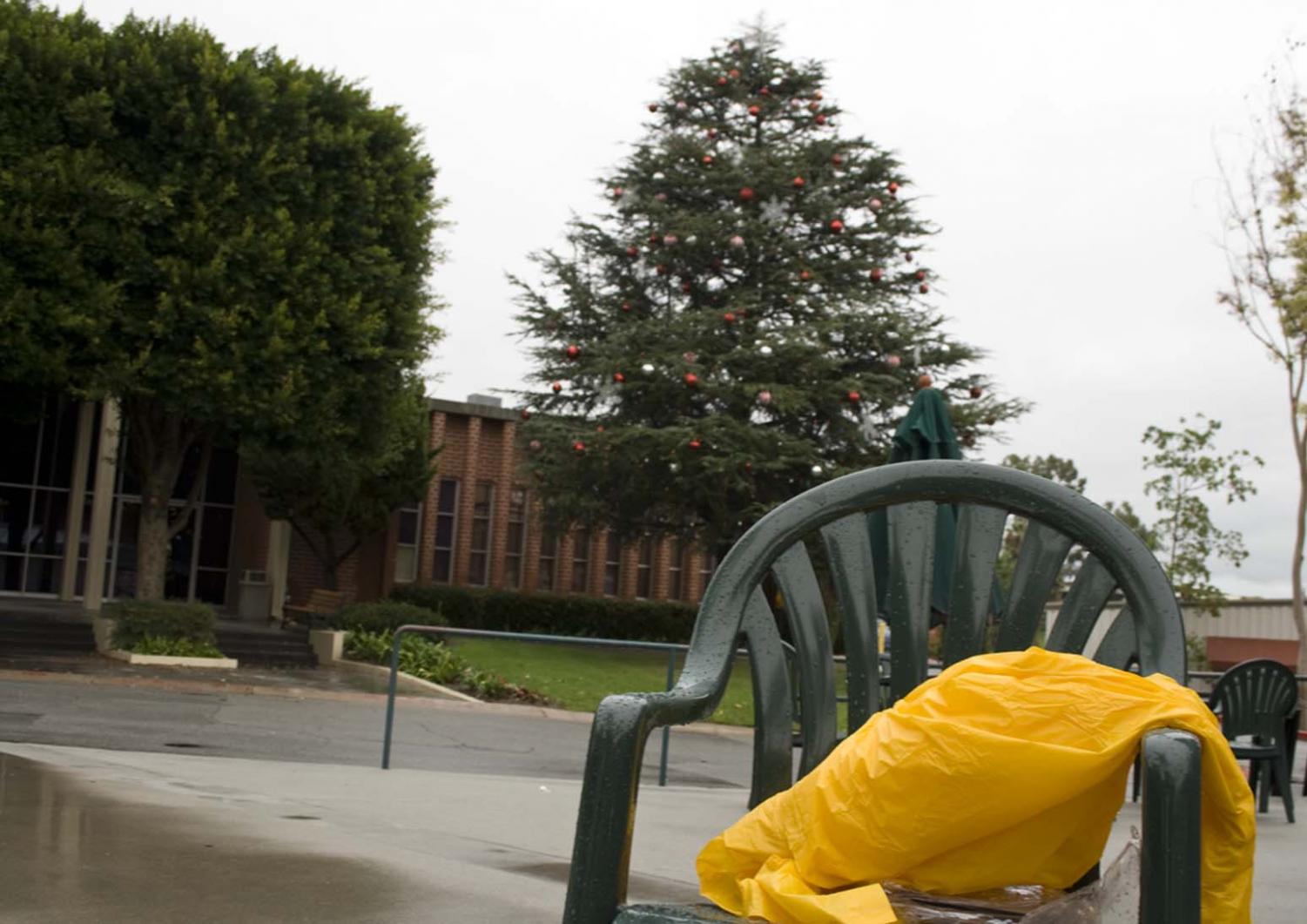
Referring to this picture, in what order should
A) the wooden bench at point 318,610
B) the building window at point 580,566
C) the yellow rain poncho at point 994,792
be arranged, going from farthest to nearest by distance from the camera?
the building window at point 580,566
the wooden bench at point 318,610
the yellow rain poncho at point 994,792

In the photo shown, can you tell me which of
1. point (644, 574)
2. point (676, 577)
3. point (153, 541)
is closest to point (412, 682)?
point (153, 541)

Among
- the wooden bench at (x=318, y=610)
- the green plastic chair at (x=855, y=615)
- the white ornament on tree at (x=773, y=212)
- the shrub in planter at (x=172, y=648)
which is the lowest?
the shrub in planter at (x=172, y=648)

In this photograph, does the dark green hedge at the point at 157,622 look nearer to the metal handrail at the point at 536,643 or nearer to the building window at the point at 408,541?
the metal handrail at the point at 536,643

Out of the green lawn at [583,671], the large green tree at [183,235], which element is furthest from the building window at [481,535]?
the green lawn at [583,671]

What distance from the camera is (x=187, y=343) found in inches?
787

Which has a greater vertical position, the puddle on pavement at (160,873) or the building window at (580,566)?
the building window at (580,566)

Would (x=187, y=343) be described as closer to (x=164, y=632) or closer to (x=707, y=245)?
(x=164, y=632)

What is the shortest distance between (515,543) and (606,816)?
3216 centimetres

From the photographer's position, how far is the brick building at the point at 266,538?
28.9 m

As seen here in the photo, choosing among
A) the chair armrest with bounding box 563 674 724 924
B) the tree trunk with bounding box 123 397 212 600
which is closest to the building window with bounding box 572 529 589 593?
the tree trunk with bounding box 123 397 212 600

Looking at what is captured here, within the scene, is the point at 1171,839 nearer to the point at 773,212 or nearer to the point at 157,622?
the point at 157,622

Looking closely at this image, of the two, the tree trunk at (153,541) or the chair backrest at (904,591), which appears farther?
the tree trunk at (153,541)

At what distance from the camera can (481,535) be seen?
3338 centimetres

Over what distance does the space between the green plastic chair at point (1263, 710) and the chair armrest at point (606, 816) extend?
7.55m
